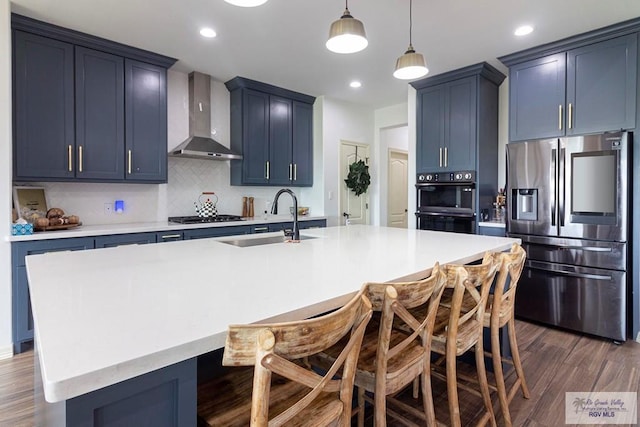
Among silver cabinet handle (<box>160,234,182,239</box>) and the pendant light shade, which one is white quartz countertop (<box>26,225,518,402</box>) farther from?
silver cabinet handle (<box>160,234,182,239</box>)

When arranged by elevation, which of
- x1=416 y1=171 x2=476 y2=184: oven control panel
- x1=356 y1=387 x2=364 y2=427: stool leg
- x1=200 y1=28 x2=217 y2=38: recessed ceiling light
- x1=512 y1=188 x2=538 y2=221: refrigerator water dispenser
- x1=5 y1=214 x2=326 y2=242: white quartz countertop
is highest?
x1=200 y1=28 x2=217 y2=38: recessed ceiling light

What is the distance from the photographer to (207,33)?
3.13 meters

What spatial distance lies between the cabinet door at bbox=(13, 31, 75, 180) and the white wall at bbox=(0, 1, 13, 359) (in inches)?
6.7

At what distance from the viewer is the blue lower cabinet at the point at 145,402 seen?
71 centimetres

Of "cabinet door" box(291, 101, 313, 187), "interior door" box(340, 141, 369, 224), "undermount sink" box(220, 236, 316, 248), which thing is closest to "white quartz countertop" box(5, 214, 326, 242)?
"cabinet door" box(291, 101, 313, 187)

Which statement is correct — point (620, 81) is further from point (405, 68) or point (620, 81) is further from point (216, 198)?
point (216, 198)

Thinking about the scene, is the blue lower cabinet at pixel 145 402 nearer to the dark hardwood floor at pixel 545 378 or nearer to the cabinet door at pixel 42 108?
the dark hardwood floor at pixel 545 378

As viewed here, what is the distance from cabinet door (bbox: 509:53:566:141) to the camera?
330 cm

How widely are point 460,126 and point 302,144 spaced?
7.23 feet

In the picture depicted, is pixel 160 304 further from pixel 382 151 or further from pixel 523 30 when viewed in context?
pixel 382 151

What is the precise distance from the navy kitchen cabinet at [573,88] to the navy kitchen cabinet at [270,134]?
2695 millimetres

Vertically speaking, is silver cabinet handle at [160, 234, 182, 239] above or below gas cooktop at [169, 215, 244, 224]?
below

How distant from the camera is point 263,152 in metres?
4.70

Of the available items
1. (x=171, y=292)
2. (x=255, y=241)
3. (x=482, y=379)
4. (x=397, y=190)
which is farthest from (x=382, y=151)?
(x=171, y=292)
